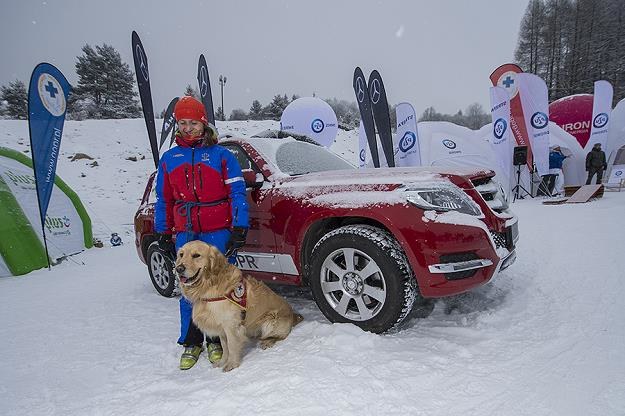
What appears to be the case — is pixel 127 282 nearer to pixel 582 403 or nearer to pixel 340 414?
pixel 340 414

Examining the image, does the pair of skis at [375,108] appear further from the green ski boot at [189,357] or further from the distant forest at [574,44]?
the distant forest at [574,44]

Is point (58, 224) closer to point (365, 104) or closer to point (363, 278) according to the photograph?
point (363, 278)

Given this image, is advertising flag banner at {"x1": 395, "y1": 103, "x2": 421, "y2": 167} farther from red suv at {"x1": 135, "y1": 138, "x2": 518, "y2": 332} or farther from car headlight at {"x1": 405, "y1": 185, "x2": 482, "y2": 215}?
car headlight at {"x1": 405, "y1": 185, "x2": 482, "y2": 215}

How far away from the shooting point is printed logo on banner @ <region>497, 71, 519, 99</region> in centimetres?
1212

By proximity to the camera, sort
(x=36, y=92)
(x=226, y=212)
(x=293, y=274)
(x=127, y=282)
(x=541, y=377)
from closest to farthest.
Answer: (x=541, y=377)
(x=226, y=212)
(x=293, y=274)
(x=127, y=282)
(x=36, y=92)

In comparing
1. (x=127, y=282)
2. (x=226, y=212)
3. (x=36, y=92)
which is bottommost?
(x=127, y=282)

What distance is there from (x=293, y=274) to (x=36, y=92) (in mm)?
6190

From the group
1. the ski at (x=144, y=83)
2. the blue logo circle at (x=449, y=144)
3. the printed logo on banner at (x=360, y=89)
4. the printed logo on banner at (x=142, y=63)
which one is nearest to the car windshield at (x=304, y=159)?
the ski at (x=144, y=83)

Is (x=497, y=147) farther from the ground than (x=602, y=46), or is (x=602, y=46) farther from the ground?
(x=602, y=46)

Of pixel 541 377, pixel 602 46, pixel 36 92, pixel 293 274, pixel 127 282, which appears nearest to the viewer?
pixel 541 377

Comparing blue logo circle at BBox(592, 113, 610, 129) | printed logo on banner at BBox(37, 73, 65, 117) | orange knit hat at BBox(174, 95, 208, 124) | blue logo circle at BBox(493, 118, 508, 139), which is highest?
printed logo on banner at BBox(37, 73, 65, 117)

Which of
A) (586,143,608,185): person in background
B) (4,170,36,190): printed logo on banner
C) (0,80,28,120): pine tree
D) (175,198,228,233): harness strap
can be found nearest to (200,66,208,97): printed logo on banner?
(4,170,36,190): printed logo on banner

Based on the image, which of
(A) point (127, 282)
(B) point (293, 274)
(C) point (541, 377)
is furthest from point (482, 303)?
(A) point (127, 282)

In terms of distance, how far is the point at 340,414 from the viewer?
6.28ft
